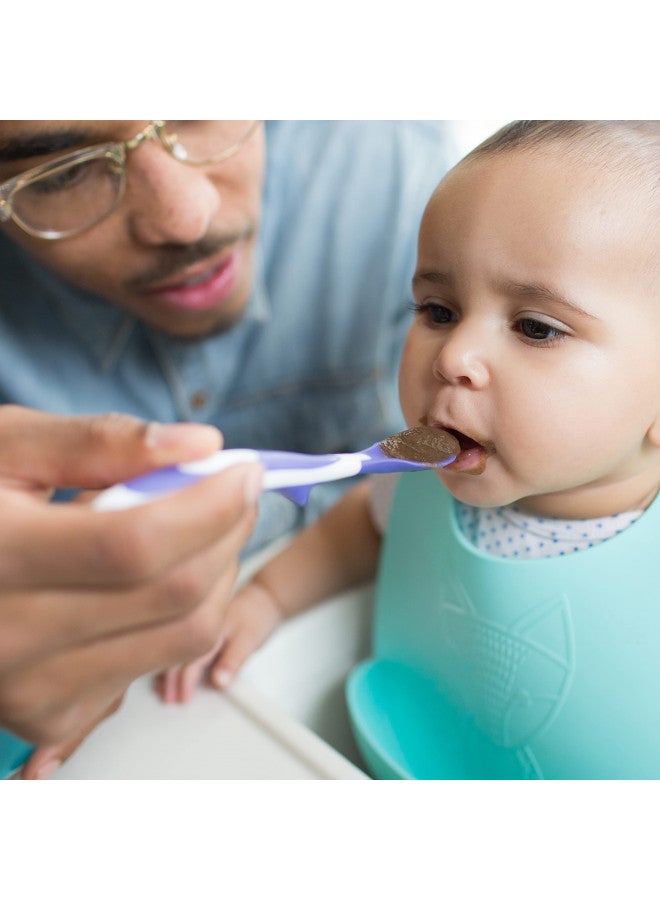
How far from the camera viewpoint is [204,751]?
2.80 feet

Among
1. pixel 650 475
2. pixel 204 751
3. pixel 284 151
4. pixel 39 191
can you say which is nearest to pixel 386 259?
pixel 284 151

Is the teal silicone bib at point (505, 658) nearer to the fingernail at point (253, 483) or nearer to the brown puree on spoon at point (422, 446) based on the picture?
the brown puree on spoon at point (422, 446)

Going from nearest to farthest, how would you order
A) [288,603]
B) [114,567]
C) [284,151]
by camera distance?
→ 1. [114,567]
2. [288,603]
3. [284,151]

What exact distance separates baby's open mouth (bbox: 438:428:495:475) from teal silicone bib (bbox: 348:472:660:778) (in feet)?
0.43

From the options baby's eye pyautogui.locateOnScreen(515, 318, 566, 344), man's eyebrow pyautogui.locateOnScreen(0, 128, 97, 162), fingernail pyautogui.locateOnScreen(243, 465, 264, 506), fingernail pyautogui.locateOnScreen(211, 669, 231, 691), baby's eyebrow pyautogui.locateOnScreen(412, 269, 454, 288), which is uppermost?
man's eyebrow pyautogui.locateOnScreen(0, 128, 97, 162)

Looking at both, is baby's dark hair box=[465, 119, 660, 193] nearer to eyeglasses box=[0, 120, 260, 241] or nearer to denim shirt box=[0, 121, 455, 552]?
eyeglasses box=[0, 120, 260, 241]

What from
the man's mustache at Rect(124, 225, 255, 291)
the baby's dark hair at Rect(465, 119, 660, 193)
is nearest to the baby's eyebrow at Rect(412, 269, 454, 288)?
the baby's dark hair at Rect(465, 119, 660, 193)

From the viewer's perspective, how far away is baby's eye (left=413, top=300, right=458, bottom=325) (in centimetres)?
76

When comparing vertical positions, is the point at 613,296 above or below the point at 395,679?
above

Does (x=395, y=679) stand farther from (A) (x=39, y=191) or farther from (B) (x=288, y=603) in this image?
(A) (x=39, y=191)

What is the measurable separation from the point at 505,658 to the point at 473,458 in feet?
0.71

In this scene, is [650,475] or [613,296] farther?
[650,475]
